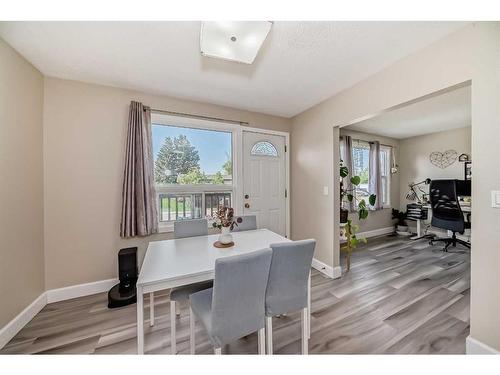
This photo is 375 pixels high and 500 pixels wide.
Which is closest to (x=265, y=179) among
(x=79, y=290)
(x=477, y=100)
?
(x=477, y=100)

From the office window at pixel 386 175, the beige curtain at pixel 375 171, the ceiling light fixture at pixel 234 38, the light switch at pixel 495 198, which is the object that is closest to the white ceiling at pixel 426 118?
the beige curtain at pixel 375 171

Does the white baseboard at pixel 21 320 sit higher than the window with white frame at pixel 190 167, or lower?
lower

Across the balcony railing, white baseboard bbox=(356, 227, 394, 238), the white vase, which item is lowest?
white baseboard bbox=(356, 227, 394, 238)

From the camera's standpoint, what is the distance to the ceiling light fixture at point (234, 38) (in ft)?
4.33

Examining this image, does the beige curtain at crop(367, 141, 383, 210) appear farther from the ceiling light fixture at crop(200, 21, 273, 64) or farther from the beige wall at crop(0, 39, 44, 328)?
the beige wall at crop(0, 39, 44, 328)

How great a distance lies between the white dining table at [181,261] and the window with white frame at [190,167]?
908 millimetres

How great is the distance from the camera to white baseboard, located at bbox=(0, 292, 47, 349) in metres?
1.50

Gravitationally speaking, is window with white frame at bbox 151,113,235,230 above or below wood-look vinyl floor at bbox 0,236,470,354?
above

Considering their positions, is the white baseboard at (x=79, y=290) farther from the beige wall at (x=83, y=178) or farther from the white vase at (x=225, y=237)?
the white vase at (x=225, y=237)

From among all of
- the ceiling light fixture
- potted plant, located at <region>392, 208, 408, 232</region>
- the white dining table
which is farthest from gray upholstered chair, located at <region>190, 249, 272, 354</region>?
potted plant, located at <region>392, 208, 408, 232</region>

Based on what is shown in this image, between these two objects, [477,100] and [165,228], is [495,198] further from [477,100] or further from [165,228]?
[165,228]

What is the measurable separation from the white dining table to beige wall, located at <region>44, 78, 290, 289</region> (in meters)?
1.02

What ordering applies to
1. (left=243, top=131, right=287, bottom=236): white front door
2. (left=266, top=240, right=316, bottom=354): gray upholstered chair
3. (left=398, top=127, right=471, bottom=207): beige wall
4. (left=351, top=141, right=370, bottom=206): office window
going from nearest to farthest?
(left=266, top=240, right=316, bottom=354): gray upholstered chair < (left=243, top=131, right=287, bottom=236): white front door < (left=398, top=127, right=471, bottom=207): beige wall < (left=351, top=141, right=370, bottom=206): office window
